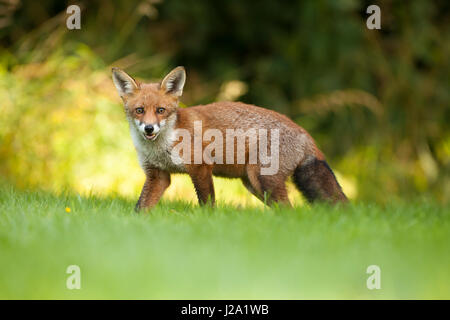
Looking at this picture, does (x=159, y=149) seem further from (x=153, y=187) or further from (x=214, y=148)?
(x=214, y=148)

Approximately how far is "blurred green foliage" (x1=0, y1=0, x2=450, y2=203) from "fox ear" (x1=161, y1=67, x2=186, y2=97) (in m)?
3.20

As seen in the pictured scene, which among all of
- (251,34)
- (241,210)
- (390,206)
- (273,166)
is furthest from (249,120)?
(251,34)

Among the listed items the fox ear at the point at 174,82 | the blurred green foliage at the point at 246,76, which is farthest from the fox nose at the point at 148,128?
the blurred green foliage at the point at 246,76

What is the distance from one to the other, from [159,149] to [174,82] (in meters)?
0.73

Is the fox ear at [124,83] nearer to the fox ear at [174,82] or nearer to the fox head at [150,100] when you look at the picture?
the fox head at [150,100]

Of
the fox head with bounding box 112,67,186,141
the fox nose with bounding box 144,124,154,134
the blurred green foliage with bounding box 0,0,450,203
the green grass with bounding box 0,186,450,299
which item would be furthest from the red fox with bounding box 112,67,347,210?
the blurred green foliage with bounding box 0,0,450,203

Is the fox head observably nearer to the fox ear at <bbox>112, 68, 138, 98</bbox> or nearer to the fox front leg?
the fox ear at <bbox>112, 68, 138, 98</bbox>

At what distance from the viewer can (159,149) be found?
5320mm

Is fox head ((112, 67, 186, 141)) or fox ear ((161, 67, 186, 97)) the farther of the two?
fox ear ((161, 67, 186, 97))

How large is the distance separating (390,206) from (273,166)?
1528 millimetres

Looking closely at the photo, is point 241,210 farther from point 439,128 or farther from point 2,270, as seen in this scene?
point 439,128

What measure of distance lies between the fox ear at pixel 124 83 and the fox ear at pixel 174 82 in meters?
0.30

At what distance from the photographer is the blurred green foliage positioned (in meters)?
8.29

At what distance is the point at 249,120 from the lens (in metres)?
5.63
